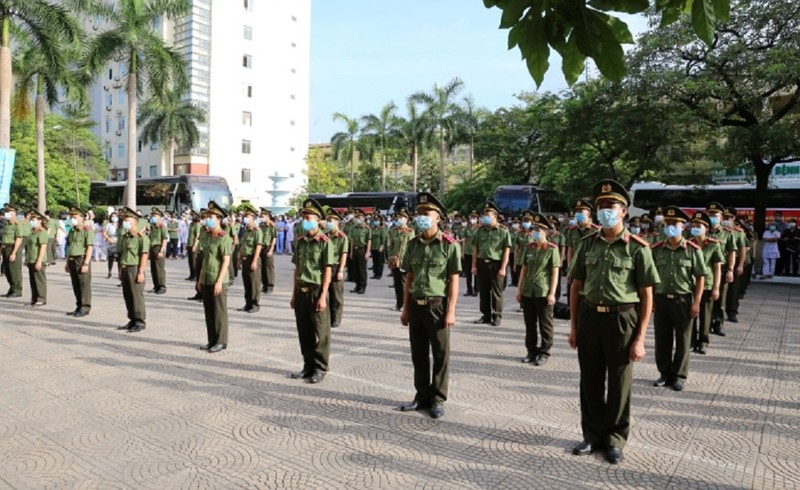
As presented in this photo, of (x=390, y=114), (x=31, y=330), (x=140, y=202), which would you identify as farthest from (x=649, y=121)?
(x=390, y=114)

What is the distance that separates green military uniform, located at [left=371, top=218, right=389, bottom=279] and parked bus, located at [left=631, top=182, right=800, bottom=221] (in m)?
10.4

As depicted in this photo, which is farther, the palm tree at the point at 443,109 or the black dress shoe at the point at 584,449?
the palm tree at the point at 443,109

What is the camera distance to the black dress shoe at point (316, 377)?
21.7 ft

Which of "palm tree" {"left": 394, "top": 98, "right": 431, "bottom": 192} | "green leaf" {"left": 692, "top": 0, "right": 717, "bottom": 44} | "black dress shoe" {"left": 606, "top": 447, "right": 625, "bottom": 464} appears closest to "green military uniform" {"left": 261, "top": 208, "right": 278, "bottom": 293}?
"black dress shoe" {"left": 606, "top": 447, "right": 625, "bottom": 464}

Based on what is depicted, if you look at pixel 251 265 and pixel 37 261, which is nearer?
pixel 251 265

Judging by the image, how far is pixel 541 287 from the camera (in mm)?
7773

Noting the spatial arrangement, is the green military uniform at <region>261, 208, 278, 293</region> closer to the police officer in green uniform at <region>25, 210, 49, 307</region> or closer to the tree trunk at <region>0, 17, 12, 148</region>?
the police officer in green uniform at <region>25, 210, 49, 307</region>

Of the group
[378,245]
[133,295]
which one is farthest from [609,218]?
[378,245]

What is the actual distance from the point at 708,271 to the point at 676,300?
4.47 feet

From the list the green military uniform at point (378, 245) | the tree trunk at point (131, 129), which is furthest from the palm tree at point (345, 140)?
the green military uniform at point (378, 245)

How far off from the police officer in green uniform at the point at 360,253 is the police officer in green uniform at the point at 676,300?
29.2 ft

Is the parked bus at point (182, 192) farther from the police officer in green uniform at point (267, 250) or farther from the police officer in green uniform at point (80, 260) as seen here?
the police officer in green uniform at point (80, 260)

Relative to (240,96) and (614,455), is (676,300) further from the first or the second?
(240,96)

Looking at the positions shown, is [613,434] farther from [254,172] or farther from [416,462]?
[254,172]
